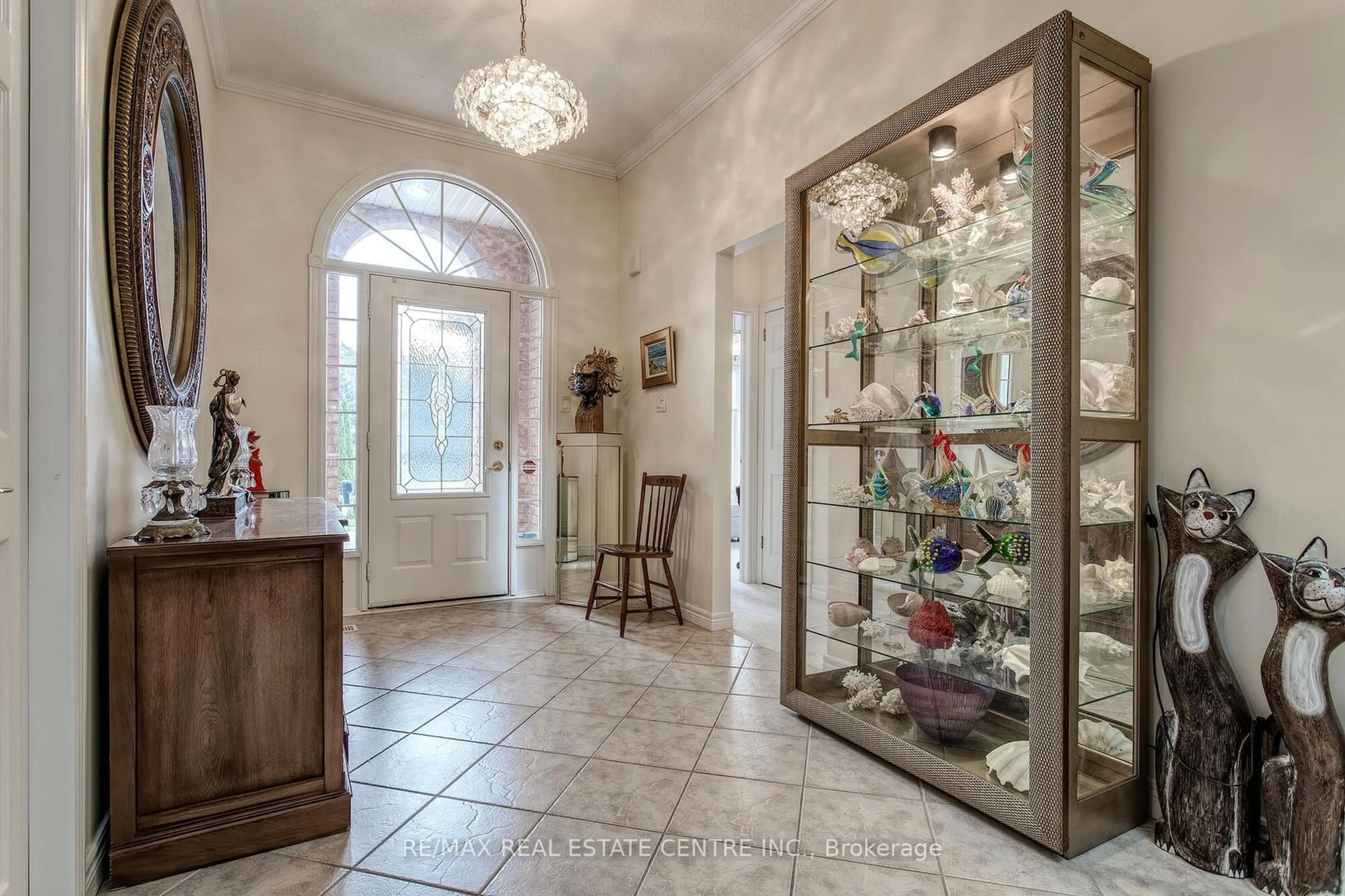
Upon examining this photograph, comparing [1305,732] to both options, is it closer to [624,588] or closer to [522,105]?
[624,588]

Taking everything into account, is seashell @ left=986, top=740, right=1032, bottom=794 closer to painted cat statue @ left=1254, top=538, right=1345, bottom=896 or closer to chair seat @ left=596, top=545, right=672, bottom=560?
painted cat statue @ left=1254, top=538, right=1345, bottom=896

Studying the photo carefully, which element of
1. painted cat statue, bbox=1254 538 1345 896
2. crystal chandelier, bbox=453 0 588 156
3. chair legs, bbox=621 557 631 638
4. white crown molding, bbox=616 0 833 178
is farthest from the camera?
chair legs, bbox=621 557 631 638

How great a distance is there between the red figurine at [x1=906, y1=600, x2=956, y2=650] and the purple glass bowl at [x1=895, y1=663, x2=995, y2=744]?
0.09 m

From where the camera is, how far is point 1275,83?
1.68m

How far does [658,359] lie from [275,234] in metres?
2.41

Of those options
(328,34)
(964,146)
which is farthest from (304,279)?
(964,146)

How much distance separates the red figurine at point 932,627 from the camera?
2.22m

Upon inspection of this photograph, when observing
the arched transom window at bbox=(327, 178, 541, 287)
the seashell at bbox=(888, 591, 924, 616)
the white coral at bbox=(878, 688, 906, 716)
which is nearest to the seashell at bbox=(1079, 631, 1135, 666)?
the seashell at bbox=(888, 591, 924, 616)

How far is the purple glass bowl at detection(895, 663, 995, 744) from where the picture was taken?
82.2 inches

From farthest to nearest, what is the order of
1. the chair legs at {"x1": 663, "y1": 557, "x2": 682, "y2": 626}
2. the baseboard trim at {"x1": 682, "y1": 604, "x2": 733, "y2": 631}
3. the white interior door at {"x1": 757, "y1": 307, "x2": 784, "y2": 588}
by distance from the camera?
the white interior door at {"x1": 757, "y1": 307, "x2": 784, "y2": 588} → the chair legs at {"x1": 663, "y1": 557, "x2": 682, "y2": 626} → the baseboard trim at {"x1": 682, "y1": 604, "x2": 733, "y2": 631}

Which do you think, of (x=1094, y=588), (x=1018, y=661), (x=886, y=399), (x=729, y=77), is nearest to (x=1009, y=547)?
(x=1094, y=588)

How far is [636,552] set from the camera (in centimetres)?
402

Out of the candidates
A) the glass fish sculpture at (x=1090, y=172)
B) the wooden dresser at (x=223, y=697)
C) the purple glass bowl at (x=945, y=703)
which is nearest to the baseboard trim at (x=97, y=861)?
the wooden dresser at (x=223, y=697)

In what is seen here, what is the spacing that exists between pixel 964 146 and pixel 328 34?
3.24 meters
